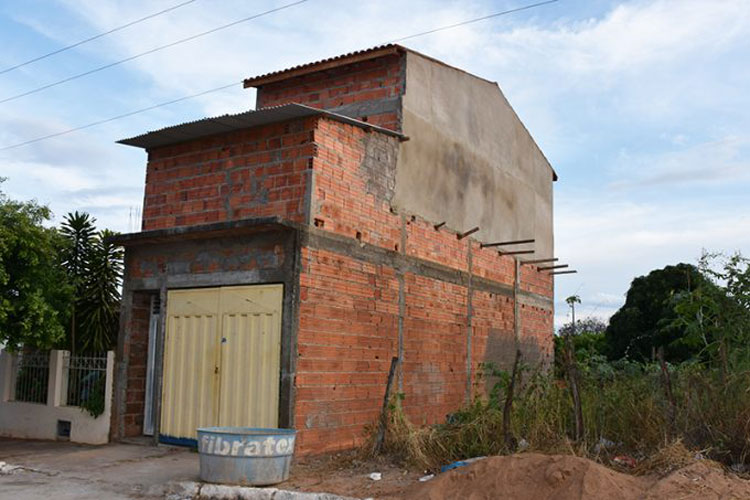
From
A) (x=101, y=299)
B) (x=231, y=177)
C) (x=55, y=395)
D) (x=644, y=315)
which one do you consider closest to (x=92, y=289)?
(x=101, y=299)

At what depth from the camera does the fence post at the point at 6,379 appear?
13398mm

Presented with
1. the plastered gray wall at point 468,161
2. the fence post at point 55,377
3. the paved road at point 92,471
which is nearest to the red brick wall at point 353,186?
the plastered gray wall at point 468,161

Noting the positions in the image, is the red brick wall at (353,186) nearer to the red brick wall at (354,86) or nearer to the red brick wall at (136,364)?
the red brick wall at (354,86)

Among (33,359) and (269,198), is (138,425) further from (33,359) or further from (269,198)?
(269,198)

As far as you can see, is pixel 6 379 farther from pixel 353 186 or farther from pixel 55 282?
pixel 353 186

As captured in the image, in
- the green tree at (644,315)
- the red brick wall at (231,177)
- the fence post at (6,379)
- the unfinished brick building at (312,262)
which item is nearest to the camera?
the unfinished brick building at (312,262)

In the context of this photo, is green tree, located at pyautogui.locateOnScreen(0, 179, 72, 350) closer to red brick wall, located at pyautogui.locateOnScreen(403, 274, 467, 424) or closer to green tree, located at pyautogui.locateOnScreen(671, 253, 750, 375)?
red brick wall, located at pyautogui.locateOnScreen(403, 274, 467, 424)

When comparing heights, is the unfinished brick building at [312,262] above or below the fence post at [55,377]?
above

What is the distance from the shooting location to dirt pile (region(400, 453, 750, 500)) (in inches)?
268

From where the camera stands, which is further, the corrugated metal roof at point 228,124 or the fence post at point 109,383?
the fence post at point 109,383

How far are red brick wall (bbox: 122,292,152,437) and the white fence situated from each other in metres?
0.27

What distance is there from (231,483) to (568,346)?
4121 mm

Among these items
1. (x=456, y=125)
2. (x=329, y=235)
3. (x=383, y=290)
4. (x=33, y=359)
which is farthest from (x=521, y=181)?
(x=33, y=359)

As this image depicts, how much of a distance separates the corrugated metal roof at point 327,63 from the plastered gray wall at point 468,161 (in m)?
0.44
